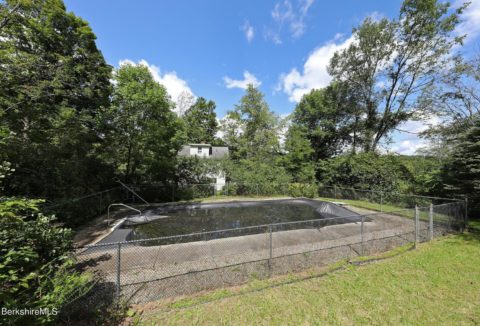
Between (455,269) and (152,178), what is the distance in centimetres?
1496

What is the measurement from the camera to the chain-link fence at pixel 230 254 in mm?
3854

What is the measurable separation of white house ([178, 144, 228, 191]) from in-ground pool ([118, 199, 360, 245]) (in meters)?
4.33

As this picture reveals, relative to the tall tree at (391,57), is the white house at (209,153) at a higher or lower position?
lower

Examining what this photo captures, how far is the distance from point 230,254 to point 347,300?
2.80 meters

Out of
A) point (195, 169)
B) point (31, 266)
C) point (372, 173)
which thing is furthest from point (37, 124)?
point (372, 173)

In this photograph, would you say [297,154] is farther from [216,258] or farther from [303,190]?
[216,258]

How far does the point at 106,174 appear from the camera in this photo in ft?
38.2

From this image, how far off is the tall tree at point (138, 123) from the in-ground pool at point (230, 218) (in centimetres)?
368

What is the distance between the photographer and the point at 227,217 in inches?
408

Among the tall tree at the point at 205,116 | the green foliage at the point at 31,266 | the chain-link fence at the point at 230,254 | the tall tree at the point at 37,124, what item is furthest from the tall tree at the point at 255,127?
the green foliage at the point at 31,266

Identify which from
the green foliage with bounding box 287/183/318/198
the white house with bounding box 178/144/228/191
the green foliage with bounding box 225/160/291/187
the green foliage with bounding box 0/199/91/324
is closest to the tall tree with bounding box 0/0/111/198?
the green foliage with bounding box 0/199/91/324

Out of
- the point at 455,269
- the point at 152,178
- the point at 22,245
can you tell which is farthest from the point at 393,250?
the point at 152,178

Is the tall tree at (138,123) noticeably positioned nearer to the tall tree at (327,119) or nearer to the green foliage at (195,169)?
the green foliage at (195,169)

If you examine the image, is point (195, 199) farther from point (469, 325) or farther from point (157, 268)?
point (469, 325)
